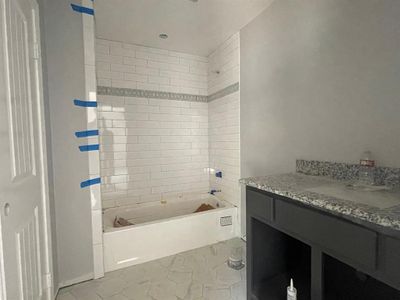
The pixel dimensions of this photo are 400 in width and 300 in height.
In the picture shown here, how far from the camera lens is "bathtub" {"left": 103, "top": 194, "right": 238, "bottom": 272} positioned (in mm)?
1955

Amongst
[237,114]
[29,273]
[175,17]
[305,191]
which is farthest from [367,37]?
[29,273]

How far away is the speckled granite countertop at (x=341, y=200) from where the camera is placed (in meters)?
0.73

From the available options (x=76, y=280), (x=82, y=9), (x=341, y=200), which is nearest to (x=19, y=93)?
(x=82, y=9)

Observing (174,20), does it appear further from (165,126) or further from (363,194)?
(363,194)

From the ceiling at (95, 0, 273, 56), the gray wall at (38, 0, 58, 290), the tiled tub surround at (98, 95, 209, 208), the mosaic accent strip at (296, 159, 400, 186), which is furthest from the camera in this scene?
the tiled tub surround at (98, 95, 209, 208)

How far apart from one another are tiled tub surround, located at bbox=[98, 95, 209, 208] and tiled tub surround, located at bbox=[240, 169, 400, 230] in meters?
1.81

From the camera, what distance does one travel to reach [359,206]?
82 cm

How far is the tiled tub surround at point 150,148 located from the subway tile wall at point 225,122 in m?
0.22

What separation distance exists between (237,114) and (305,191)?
1.57 meters

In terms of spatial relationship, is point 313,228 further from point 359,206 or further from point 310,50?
point 310,50

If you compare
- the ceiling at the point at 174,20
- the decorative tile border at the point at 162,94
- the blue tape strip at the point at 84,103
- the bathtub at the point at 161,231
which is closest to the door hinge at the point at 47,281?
the bathtub at the point at 161,231

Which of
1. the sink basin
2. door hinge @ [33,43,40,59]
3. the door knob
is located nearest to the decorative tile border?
door hinge @ [33,43,40,59]

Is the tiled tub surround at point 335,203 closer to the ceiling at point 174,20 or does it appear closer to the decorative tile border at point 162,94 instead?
the decorative tile border at point 162,94

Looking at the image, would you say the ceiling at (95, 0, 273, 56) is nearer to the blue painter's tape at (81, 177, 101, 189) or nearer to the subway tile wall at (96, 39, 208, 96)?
the subway tile wall at (96, 39, 208, 96)
